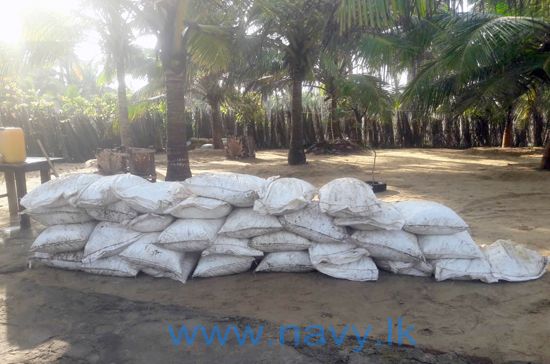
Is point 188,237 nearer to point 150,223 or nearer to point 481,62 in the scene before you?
point 150,223

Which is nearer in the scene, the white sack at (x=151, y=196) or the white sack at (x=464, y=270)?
the white sack at (x=464, y=270)

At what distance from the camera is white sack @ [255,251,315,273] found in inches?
151

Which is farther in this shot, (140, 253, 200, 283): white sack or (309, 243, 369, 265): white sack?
(140, 253, 200, 283): white sack

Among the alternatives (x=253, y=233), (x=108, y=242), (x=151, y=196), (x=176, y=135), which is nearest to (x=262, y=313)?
(x=253, y=233)

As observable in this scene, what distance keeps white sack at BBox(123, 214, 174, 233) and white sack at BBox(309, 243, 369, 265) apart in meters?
1.25

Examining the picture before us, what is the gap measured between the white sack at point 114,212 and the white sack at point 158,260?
0.88 feet

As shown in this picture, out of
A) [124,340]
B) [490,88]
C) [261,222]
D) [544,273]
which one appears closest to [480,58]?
[490,88]

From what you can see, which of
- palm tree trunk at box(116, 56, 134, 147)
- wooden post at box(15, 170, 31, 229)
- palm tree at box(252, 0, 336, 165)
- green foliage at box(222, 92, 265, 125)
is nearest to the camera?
wooden post at box(15, 170, 31, 229)

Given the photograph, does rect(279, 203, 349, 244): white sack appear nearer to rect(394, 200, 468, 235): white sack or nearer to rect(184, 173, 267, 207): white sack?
rect(184, 173, 267, 207): white sack

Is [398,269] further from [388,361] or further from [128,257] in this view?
[128,257]

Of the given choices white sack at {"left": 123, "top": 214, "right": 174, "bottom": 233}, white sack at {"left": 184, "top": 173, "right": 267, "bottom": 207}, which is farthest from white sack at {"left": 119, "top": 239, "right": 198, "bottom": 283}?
white sack at {"left": 184, "top": 173, "right": 267, "bottom": 207}

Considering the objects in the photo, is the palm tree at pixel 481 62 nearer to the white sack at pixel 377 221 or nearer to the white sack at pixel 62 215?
the white sack at pixel 377 221

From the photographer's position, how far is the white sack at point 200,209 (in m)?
3.94

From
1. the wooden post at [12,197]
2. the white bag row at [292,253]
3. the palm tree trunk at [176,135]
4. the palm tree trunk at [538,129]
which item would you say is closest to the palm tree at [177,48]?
the palm tree trunk at [176,135]
